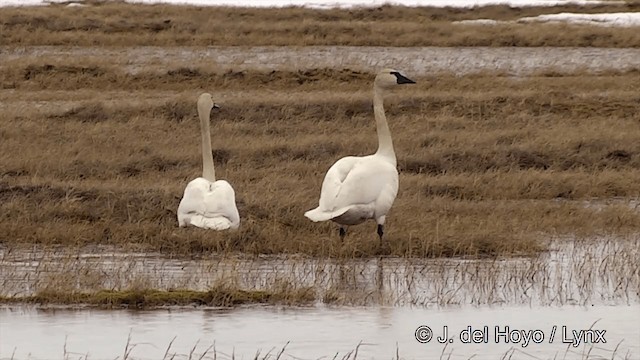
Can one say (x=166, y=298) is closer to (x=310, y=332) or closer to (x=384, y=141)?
(x=310, y=332)

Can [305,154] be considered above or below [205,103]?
below

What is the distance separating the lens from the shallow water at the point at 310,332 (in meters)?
7.24

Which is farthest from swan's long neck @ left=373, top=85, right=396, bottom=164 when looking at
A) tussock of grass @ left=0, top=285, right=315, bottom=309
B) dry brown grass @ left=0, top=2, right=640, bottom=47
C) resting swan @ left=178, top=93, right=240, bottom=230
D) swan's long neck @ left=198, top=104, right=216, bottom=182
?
dry brown grass @ left=0, top=2, right=640, bottom=47

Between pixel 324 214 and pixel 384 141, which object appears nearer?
pixel 324 214

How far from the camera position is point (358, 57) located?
27047 millimetres

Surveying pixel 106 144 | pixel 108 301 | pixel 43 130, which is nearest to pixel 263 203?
pixel 108 301

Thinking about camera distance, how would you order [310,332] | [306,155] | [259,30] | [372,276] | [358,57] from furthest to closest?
[259,30]
[358,57]
[306,155]
[372,276]
[310,332]

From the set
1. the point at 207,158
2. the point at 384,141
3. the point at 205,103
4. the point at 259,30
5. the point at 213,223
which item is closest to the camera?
the point at 213,223

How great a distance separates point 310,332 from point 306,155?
A: 716 cm

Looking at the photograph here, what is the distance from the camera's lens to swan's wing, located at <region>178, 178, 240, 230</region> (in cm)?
1062

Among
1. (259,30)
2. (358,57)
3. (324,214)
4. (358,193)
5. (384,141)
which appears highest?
(384,141)

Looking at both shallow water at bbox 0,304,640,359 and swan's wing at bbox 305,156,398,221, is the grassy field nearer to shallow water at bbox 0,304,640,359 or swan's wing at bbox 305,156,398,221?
swan's wing at bbox 305,156,398,221

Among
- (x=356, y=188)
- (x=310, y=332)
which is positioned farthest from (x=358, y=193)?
(x=310, y=332)

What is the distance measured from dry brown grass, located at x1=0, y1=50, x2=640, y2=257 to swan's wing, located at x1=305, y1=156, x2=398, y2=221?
27cm
